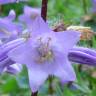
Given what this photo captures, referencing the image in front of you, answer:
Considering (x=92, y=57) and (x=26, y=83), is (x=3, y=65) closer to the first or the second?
(x=92, y=57)

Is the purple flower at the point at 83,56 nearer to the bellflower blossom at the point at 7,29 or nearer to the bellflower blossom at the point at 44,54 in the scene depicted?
the bellflower blossom at the point at 44,54

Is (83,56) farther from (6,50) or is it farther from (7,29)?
(7,29)

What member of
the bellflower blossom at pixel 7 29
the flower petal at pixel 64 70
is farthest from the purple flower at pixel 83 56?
the bellflower blossom at pixel 7 29

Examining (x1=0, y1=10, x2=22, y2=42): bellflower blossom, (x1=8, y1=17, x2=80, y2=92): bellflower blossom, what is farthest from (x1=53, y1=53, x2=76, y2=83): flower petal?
(x1=0, y1=10, x2=22, y2=42): bellflower blossom

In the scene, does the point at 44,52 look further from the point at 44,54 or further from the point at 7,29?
the point at 7,29

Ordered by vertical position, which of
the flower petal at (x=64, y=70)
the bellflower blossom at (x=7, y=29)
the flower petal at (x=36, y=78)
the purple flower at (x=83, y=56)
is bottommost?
the flower petal at (x=36, y=78)

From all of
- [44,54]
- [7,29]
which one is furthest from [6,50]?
[7,29]

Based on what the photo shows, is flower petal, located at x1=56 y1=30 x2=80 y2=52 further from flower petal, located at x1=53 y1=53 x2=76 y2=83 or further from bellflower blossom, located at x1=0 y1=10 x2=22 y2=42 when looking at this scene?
bellflower blossom, located at x1=0 y1=10 x2=22 y2=42

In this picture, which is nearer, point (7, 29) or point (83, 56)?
point (83, 56)
